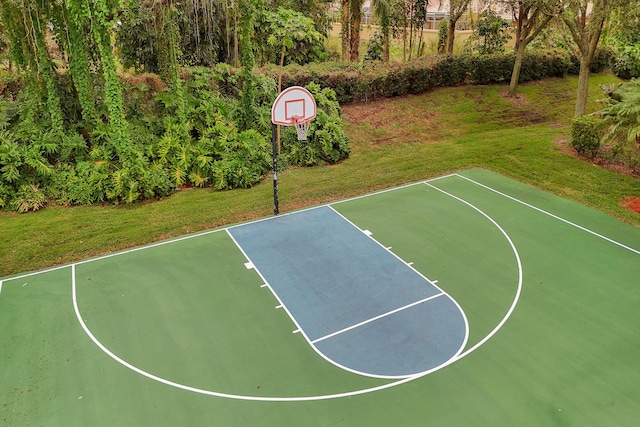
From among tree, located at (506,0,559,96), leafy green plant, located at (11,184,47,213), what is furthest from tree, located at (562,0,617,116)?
leafy green plant, located at (11,184,47,213)

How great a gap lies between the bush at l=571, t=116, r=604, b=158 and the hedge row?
7.23 meters

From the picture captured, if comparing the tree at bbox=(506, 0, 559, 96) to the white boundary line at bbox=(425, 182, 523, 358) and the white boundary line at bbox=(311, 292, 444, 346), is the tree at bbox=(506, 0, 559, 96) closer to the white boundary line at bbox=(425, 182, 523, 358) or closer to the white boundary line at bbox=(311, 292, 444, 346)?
the white boundary line at bbox=(425, 182, 523, 358)

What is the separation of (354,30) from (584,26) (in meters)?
8.91

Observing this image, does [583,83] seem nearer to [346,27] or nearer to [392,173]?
[392,173]

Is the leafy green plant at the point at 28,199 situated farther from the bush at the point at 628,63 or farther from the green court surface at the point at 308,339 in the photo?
the bush at the point at 628,63

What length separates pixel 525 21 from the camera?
19359 millimetres

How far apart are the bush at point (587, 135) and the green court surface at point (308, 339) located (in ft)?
13.5

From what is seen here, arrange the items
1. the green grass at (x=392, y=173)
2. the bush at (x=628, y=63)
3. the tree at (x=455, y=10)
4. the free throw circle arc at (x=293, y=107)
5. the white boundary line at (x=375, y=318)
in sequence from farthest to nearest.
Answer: the bush at (x=628, y=63)
the tree at (x=455, y=10)
the free throw circle arc at (x=293, y=107)
the green grass at (x=392, y=173)
the white boundary line at (x=375, y=318)

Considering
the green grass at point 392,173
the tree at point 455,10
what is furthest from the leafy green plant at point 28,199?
the tree at point 455,10

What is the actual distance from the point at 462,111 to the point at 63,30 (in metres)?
14.3

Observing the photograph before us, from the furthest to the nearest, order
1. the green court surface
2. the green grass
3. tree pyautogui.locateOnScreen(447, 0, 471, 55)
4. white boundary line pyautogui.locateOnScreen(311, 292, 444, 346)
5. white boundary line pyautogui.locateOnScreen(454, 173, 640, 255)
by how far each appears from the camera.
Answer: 1. tree pyautogui.locateOnScreen(447, 0, 471, 55)
2. the green grass
3. white boundary line pyautogui.locateOnScreen(454, 173, 640, 255)
4. white boundary line pyautogui.locateOnScreen(311, 292, 444, 346)
5. the green court surface

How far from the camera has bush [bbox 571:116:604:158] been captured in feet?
46.7

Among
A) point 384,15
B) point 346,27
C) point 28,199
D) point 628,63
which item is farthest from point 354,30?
point 28,199

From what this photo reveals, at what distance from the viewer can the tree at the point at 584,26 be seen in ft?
45.2
